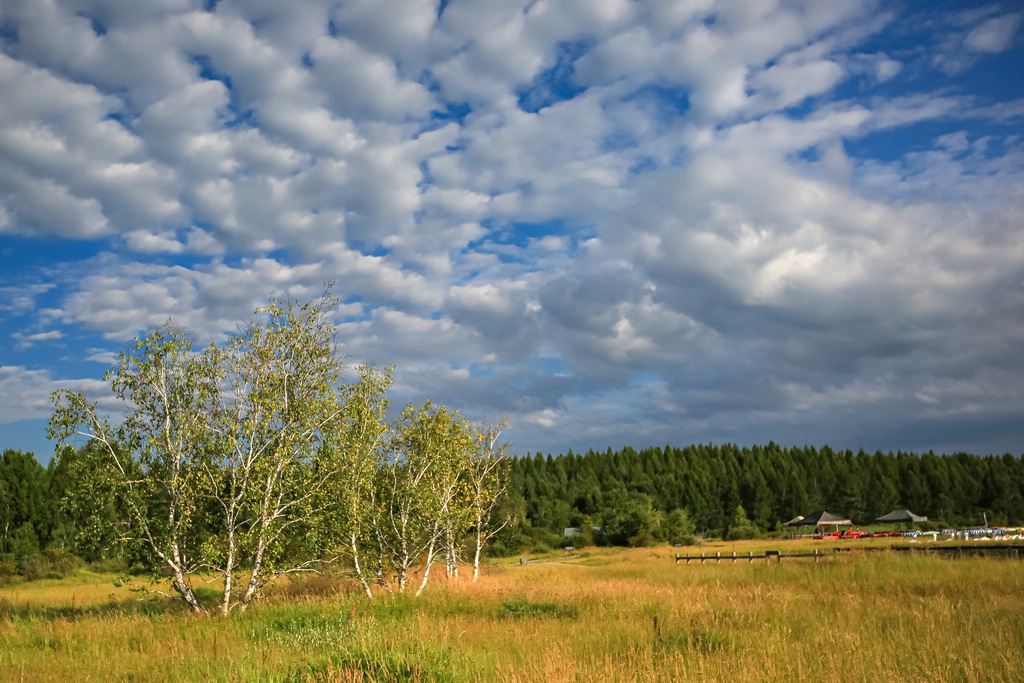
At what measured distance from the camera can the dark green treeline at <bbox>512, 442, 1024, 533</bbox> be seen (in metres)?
117

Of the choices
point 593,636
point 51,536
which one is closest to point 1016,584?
point 593,636

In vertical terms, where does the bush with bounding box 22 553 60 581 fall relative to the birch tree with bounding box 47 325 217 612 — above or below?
below

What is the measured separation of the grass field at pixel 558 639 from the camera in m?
8.34

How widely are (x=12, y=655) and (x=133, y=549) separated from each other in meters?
5.92

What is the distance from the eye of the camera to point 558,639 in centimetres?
1080

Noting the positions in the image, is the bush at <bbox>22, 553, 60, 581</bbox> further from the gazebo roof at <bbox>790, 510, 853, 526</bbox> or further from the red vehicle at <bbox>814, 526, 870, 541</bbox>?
the gazebo roof at <bbox>790, 510, 853, 526</bbox>

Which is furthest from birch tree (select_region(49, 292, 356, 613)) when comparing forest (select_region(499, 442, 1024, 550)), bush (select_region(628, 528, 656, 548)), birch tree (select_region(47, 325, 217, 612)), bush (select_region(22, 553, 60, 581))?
forest (select_region(499, 442, 1024, 550))

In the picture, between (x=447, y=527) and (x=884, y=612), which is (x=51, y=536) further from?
(x=884, y=612)

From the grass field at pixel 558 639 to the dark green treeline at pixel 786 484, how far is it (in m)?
89.8

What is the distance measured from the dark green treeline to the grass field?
8983cm

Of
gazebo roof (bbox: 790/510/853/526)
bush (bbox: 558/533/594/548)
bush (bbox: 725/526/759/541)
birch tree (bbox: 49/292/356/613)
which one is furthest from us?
gazebo roof (bbox: 790/510/853/526)

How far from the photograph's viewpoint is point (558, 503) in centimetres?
10069

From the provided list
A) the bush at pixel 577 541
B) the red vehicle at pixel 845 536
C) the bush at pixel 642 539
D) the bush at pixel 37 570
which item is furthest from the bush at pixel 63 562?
the red vehicle at pixel 845 536

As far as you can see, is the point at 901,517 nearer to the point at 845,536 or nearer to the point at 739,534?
the point at 845,536
